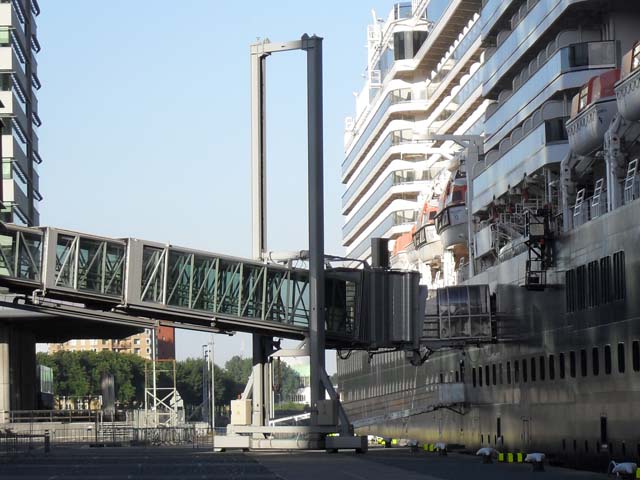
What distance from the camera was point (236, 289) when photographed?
2223 inches

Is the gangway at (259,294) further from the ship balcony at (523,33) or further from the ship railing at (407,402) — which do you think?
the ship balcony at (523,33)

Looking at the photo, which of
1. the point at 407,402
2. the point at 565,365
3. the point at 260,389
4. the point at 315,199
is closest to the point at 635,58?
the point at 565,365

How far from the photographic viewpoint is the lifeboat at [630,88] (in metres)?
38.9

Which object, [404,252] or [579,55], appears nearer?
[579,55]

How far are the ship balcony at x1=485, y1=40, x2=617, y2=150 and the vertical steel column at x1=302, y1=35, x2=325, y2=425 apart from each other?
8023 millimetres

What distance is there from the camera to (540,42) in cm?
5634

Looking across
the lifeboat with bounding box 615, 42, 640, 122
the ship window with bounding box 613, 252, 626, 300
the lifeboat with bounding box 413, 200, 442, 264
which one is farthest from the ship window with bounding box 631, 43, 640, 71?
the lifeboat with bounding box 413, 200, 442, 264

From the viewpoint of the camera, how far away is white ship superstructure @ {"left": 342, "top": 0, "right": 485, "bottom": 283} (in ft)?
270

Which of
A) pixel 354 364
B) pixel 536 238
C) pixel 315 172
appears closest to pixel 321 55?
pixel 315 172

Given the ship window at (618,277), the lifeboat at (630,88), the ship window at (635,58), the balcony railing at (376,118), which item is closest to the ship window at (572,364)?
the ship window at (618,277)

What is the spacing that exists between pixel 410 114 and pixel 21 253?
179 ft

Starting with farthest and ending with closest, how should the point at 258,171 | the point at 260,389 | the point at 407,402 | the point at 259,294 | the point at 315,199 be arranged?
the point at 407,402, the point at 258,171, the point at 260,389, the point at 315,199, the point at 259,294

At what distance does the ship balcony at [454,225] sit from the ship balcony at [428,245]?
20.5 feet

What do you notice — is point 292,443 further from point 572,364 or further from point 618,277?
point 618,277
